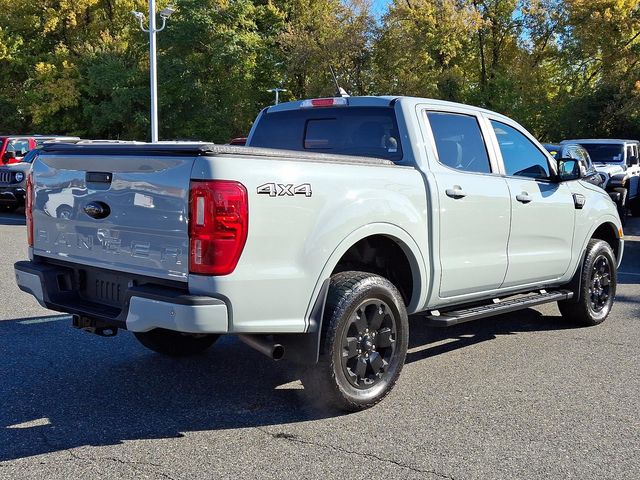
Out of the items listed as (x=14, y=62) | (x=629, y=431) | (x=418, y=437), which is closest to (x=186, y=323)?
(x=418, y=437)

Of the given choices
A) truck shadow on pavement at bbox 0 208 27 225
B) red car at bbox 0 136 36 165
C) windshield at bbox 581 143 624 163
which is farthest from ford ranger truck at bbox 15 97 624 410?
red car at bbox 0 136 36 165

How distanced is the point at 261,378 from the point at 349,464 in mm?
1522

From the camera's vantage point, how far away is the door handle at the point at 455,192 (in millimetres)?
4859

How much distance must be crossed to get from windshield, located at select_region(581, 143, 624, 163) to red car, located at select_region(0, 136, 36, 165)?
13.4 meters

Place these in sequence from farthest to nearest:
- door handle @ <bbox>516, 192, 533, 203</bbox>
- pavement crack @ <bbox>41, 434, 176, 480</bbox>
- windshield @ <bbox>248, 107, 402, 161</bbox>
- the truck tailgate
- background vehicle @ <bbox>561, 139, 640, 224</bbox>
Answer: background vehicle @ <bbox>561, 139, 640, 224</bbox>
door handle @ <bbox>516, 192, 533, 203</bbox>
windshield @ <bbox>248, 107, 402, 161</bbox>
the truck tailgate
pavement crack @ <bbox>41, 434, 176, 480</bbox>

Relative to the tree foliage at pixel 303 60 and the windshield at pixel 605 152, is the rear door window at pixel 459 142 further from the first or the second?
the tree foliage at pixel 303 60

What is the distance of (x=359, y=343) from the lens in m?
4.36

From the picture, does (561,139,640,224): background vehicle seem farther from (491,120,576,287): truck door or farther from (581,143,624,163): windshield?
(491,120,576,287): truck door

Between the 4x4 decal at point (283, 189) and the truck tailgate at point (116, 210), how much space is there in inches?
15.6

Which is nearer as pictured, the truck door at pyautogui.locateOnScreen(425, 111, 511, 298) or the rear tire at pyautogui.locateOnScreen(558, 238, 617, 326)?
the truck door at pyautogui.locateOnScreen(425, 111, 511, 298)

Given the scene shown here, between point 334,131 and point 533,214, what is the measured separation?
5.76ft

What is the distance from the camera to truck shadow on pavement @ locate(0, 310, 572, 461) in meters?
4.00

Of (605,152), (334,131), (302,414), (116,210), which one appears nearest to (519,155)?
(334,131)

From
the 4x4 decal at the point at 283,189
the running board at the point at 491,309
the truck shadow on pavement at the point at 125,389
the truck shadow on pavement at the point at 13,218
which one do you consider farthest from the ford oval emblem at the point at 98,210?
the truck shadow on pavement at the point at 13,218
